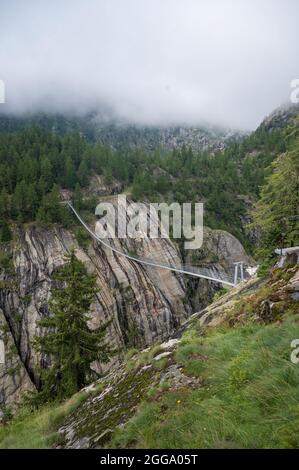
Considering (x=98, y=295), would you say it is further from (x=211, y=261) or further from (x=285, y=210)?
(x=285, y=210)

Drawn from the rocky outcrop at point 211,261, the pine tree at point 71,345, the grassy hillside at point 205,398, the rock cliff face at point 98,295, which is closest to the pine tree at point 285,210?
the grassy hillside at point 205,398

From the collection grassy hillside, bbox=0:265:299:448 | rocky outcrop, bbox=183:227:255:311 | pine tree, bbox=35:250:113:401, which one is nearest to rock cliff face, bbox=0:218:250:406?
rocky outcrop, bbox=183:227:255:311

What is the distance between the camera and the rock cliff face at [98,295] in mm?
36188

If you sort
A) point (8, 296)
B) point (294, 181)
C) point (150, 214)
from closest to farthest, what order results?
point (294, 181), point (8, 296), point (150, 214)

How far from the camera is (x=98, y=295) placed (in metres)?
40.5

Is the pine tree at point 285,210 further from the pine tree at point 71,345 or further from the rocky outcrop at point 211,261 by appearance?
the rocky outcrop at point 211,261

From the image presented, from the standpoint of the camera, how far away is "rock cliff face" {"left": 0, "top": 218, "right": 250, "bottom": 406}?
3619 cm

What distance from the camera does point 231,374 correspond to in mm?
4840

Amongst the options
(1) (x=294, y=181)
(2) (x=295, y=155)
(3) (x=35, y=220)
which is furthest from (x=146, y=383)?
(3) (x=35, y=220)

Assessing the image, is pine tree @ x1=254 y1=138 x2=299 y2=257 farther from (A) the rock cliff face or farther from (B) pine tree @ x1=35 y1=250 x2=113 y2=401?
(A) the rock cliff face

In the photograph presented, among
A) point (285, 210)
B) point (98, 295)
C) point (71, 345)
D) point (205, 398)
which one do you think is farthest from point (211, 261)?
point (205, 398)

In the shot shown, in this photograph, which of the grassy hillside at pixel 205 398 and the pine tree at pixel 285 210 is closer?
the grassy hillside at pixel 205 398
